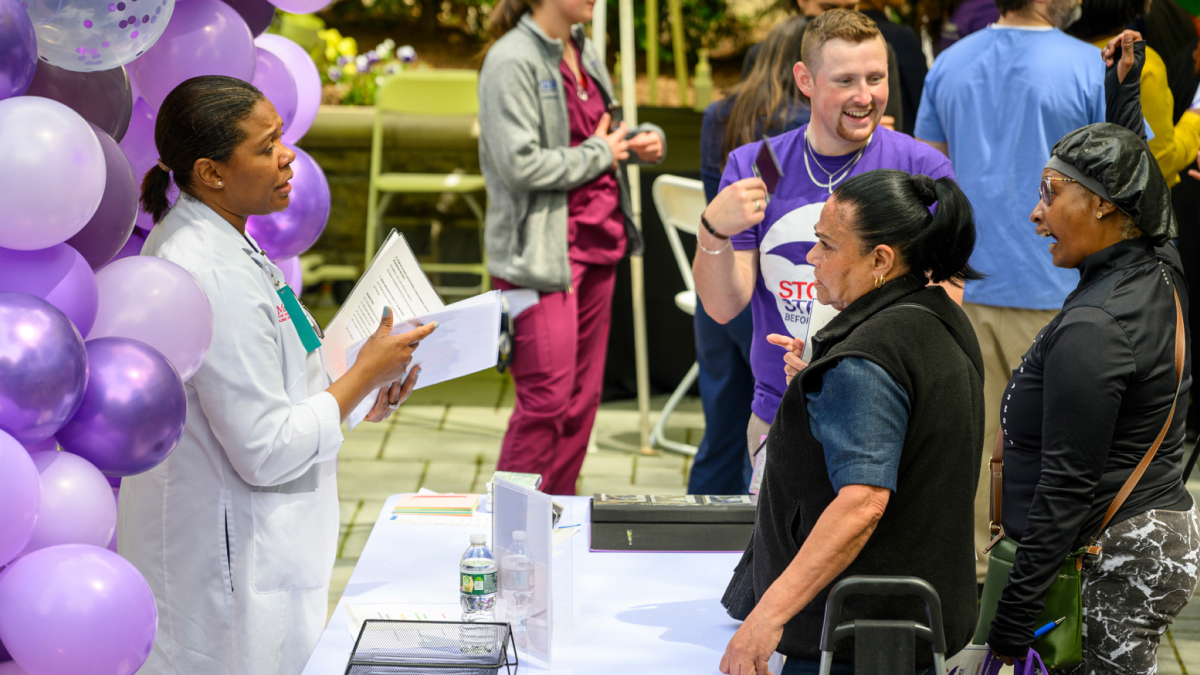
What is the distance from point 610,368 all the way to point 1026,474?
3.58m

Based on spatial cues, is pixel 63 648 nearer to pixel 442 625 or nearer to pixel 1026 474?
pixel 442 625

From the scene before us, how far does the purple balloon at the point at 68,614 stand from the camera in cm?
168

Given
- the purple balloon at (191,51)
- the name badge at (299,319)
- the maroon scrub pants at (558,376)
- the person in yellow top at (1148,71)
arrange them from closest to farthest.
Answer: the name badge at (299,319) → the purple balloon at (191,51) → the person in yellow top at (1148,71) → the maroon scrub pants at (558,376)

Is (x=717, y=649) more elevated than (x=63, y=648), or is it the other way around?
(x=63, y=648)

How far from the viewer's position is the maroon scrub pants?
3557mm

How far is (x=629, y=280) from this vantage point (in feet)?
18.0

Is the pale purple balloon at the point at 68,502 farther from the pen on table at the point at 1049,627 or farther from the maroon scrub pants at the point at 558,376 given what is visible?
the maroon scrub pants at the point at 558,376

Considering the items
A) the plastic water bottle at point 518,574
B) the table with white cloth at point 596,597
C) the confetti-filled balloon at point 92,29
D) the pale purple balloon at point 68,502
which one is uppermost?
the confetti-filled balloon at point 92,29

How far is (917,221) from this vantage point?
1.76 m

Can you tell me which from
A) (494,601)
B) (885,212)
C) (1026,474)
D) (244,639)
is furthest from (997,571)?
(244,639)

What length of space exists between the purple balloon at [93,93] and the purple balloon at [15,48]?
161mm

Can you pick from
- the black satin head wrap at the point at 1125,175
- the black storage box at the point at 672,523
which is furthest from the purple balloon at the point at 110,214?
the black satin head wrap at the point at 1125,175

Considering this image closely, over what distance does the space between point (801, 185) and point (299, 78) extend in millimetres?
1266

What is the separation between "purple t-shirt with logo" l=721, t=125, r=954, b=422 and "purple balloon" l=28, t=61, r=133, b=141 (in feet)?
4.17
